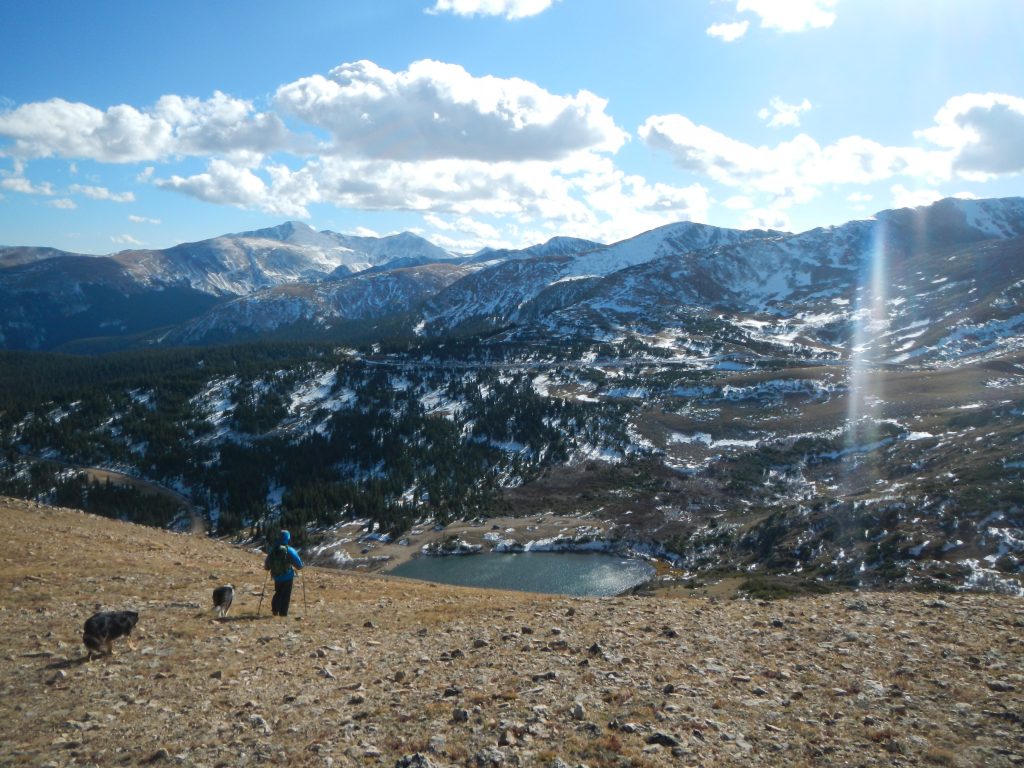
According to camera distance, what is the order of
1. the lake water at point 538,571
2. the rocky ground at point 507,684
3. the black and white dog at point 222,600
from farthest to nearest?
the lake water at point 538,571, the black and white dog at point 222,600, the rocky ground at point 507,684

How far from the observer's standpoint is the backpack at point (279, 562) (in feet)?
70.2

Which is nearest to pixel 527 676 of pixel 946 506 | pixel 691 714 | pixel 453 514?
pixel 691 714

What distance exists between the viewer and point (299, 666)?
52.4 feet

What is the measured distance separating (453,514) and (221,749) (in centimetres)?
11553

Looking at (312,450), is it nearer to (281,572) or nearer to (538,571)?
(538,571)

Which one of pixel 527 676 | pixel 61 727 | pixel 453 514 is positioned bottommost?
pixel 453 514

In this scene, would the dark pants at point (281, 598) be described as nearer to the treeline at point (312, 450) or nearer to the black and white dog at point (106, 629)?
the black and white dog at point (106, 629)

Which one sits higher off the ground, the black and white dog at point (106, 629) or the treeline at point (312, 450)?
the black and white dog at point (106, 629)

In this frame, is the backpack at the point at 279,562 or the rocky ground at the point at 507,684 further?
the backpack at the point at 279,562

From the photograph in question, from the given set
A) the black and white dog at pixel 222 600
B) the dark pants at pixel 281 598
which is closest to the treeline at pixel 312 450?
the dark pants at pixel 281 598

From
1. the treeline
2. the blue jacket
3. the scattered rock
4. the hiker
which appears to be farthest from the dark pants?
the treeline

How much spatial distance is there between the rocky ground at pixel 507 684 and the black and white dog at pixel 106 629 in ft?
1.60

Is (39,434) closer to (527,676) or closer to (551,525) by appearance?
(551,525)

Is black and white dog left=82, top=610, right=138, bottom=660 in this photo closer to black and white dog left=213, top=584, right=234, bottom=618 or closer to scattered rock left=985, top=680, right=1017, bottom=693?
black and white dog left=213, top=584, right=234, bottom=618
